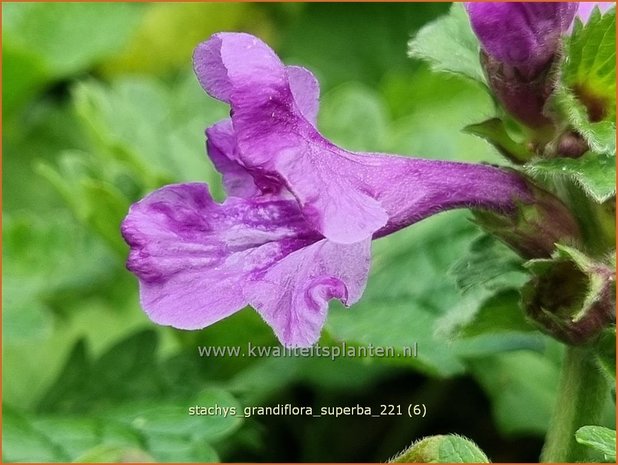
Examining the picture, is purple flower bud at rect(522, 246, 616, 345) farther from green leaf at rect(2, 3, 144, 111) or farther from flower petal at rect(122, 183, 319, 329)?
green leaf at rect(2, 3, 144, 111)

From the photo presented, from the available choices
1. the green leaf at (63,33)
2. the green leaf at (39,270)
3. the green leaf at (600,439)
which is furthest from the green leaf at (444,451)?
the green leaf at (63,33)

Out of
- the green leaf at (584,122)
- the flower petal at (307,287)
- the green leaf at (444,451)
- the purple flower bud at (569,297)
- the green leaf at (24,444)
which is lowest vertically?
the green leaf at (24,444)

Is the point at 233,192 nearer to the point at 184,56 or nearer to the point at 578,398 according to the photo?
the point at 578,398

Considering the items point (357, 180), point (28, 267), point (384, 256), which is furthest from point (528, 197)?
point (28, 267)

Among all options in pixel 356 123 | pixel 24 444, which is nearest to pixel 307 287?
pixel 24 444

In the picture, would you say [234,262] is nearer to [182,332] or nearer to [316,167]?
[316,167]

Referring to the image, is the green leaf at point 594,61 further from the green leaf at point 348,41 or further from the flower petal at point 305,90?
the green leaf at point 348,41
